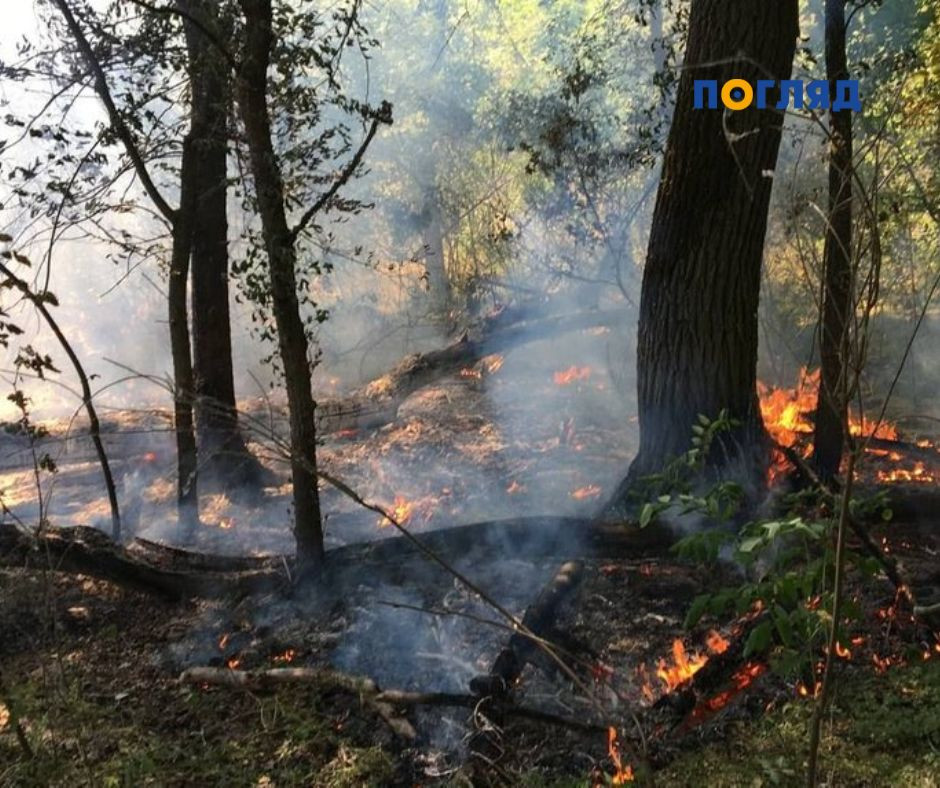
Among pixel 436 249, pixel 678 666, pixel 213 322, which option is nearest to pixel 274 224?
pixel 678 666

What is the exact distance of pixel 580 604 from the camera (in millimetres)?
4227

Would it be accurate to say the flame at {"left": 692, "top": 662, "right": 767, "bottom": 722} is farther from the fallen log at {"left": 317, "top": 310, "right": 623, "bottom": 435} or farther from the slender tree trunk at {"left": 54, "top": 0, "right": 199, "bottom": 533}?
the fallen log at {"left": 317, "top": 310, "right": 623, "bottom": 435}

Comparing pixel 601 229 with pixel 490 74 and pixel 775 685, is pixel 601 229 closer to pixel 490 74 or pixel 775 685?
pixel 490 74

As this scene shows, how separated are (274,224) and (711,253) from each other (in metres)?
2.84

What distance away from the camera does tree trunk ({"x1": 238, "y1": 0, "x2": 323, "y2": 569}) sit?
3832 mm

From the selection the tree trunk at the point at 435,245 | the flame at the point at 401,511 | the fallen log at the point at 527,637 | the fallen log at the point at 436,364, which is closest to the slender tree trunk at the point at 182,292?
the flame at the point at 401,511

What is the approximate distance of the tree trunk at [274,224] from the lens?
3832mm

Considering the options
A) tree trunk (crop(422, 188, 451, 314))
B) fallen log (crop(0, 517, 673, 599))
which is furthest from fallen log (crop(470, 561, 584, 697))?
tree trunk (crop(422, 188, 451, 314))

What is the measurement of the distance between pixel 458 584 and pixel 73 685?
2184 millimetres

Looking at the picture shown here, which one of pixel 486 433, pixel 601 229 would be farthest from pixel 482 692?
pixel 601 229

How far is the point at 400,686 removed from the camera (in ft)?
12.1

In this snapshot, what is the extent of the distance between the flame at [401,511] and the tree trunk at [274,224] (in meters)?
2.63

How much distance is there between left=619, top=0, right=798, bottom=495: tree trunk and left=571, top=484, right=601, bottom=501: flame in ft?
6.87

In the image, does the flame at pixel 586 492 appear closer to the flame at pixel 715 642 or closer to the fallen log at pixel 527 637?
the fallen log at pixel 527 637
